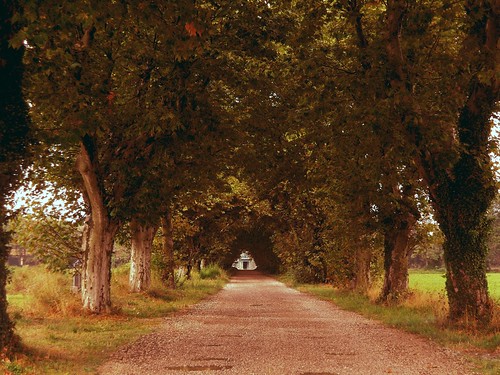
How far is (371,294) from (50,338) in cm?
1462

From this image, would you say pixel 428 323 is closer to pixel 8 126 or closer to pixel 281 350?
pixel 281 350

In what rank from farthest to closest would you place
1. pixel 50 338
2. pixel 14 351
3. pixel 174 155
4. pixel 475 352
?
pixel 174 155 → pixel 50 338 → pixel 475 352 → pixel 14 351

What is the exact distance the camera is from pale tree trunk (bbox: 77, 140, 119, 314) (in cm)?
1619

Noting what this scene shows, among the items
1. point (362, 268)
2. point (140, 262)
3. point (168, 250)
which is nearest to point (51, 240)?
point (140, 262)

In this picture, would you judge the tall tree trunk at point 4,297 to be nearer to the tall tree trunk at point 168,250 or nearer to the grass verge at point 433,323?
the grass verge at point 433,323

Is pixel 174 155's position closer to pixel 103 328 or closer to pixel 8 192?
pixel 103 328

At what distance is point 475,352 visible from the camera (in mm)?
10344

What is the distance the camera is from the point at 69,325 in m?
13.3

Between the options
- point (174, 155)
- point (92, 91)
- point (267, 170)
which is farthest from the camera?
point (267, 170)

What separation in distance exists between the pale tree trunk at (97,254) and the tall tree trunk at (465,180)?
8.96m

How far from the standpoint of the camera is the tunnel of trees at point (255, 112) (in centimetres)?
1004

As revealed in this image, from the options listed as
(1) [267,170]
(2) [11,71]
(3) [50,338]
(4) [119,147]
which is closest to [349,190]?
(1) [267,170]

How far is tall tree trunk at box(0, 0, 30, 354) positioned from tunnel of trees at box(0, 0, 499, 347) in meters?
0.03

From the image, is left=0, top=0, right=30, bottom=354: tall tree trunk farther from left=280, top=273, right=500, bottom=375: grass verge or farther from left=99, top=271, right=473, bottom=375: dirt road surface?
left=280, top=273, right=500, bottom=375: grass verge
